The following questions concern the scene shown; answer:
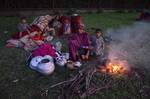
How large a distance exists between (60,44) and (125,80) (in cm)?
272

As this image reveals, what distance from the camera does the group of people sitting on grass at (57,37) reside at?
8047 millimetres

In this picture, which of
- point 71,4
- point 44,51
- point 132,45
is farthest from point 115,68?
point 71,4

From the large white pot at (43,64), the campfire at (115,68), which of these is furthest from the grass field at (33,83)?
the campfire at (115,68)

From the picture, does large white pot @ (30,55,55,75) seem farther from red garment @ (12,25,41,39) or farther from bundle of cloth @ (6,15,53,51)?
red garment @ (12,25,41,39)

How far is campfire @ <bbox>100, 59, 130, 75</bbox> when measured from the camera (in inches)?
289

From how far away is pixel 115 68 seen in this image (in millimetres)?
7422

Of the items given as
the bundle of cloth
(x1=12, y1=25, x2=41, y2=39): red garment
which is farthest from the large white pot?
(x1=12, y1=25, x2=41, y2=39): red garment

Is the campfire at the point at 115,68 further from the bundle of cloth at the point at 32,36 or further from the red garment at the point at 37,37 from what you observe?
the red garment at the point at 37,37

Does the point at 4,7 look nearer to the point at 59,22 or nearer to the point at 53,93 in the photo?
the point at 59,22

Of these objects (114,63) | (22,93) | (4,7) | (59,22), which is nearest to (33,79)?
(22,93)

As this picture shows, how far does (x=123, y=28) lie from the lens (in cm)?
1219

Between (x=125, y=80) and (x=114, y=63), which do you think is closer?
(x=125, y=80)

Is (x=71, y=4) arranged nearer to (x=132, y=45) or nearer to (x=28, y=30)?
(x=28, y=30)

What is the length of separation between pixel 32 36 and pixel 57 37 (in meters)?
1.13
